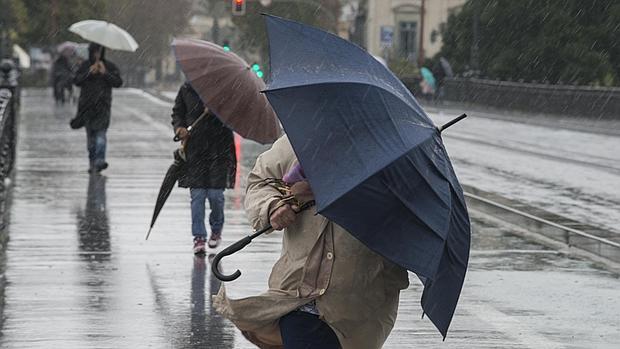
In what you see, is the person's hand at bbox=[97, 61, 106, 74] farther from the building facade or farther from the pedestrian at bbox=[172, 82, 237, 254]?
the building facade

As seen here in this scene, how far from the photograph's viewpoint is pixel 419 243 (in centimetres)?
506

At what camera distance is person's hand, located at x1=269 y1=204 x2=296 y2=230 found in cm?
523

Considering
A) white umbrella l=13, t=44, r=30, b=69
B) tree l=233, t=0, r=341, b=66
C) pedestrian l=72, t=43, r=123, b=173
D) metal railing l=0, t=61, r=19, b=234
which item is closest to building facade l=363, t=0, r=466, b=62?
tree l=233, t=0, r=341, b=66

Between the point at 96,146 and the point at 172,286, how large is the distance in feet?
29.2

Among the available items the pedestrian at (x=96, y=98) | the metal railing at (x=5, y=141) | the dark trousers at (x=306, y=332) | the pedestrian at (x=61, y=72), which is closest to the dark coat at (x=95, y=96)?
the pedestrian at (x=96, y=98)

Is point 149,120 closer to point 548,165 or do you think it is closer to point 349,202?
point 548,165

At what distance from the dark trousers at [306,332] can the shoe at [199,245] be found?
6.65 meters

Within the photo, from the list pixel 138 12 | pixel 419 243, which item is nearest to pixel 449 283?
pixel 419 243

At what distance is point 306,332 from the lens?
5.33m

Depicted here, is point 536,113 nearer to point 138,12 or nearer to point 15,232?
point 15,232

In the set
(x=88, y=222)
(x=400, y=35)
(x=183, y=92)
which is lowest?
(x=400, y=35)

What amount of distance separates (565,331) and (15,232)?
600 cm

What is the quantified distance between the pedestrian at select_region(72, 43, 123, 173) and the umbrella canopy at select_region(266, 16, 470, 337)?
13735mm

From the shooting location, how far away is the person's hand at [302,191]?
206 inches
